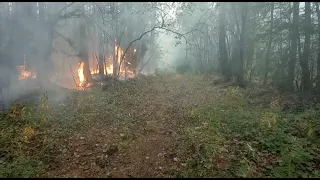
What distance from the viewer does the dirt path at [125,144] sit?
19.7ft

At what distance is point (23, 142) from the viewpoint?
731 cm

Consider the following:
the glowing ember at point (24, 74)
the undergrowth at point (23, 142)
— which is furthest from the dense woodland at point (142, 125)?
the glowing ember at point (24, 74)

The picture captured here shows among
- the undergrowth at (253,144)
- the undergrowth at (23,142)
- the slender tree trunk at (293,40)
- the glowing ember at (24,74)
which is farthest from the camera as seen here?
the glowing ember at (24,74)

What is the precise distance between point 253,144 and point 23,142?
6582mm

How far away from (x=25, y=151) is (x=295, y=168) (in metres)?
6.85

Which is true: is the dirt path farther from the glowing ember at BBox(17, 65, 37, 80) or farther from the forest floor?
the glowing ember at BBox(17, 65, 37, 80)

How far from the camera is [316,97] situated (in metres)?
10.9

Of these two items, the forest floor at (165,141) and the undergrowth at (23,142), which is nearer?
the forest floor at (165,141)

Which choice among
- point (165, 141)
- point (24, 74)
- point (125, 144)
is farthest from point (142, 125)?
point (24, 74)

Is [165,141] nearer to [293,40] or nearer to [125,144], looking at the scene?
[125,144]

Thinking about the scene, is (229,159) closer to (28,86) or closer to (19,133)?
(19,133)

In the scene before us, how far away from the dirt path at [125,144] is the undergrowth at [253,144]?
1.92ft

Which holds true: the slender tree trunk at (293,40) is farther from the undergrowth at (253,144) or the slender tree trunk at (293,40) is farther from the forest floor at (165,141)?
the undergrowth at (253,144)

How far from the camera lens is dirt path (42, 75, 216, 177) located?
602cm
